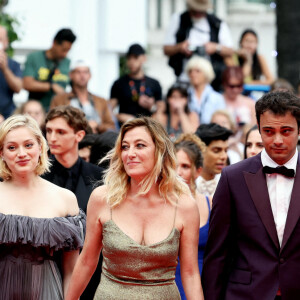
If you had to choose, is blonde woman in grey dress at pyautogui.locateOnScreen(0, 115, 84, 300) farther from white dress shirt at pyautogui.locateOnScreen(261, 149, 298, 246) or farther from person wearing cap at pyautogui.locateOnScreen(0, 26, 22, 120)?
person wearing cap at pyautogui.locateOnScreen(0, 26, 22, 120)

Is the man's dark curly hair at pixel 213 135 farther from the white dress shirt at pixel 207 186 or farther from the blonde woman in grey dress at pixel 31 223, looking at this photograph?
the blonde woman in grey dress at pixel 31 223

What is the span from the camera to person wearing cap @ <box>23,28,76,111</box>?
11914mm

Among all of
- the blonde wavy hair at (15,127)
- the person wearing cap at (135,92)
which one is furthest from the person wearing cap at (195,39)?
the blonde wavy hair at (15,127)

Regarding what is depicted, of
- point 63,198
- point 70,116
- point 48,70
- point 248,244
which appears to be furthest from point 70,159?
point 48,70

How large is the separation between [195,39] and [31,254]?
24.3 ft

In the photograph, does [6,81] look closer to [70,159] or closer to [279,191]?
[70,159]

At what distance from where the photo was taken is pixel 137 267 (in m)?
5.69

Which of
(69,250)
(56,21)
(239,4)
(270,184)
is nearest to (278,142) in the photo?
(270,184)

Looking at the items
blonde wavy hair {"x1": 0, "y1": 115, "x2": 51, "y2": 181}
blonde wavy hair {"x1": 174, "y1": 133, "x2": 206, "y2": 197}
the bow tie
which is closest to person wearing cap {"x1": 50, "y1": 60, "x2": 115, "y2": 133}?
blonde wavy hair {"x1": 174, "y1": 133, "x2": 206, "y2": 197}

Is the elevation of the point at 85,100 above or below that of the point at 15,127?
below

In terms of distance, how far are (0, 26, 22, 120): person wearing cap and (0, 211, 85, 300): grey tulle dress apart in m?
5.36

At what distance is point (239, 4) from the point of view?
46.9 metres

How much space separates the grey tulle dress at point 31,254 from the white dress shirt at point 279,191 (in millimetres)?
1481

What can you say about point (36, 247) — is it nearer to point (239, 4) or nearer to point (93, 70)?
point (93, 70)
